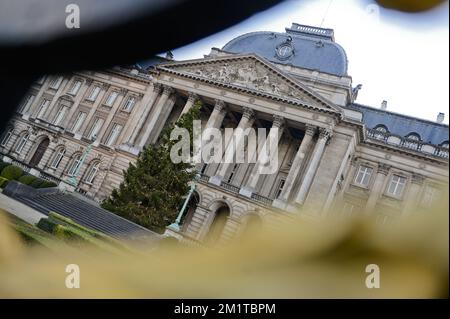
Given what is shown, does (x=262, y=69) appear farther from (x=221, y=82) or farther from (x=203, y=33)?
(x=203, y=33)

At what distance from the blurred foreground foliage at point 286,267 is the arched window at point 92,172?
34098mm

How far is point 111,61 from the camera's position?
1215 mm

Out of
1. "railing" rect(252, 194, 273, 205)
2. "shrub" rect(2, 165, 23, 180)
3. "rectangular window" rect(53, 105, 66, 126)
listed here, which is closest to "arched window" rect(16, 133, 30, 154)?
"rectangular window" rect(53, 105, 66, 126)

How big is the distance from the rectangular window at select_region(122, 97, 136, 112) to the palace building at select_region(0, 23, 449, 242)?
0.29 feet

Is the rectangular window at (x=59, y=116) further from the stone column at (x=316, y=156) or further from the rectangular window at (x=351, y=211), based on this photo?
the rectangular window at (x=351, y=211)

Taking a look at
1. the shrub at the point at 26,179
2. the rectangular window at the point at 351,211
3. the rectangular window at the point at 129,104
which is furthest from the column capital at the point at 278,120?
the rectangular window at the point at 351,211

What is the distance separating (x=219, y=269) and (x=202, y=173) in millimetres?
29876

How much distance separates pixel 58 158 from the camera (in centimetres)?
3619

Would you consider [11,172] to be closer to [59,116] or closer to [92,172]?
[92,172]

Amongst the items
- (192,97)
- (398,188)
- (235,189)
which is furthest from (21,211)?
(192,97)

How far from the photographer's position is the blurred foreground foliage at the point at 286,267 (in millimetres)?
718

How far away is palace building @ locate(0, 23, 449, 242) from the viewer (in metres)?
27.7

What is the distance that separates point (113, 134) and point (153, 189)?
56.4ft

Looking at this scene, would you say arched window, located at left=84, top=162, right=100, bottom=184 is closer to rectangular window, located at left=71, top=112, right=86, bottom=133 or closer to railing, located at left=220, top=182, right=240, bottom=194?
rectangular window, located at left=71, top=112, right=86, bottom=133
